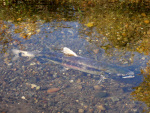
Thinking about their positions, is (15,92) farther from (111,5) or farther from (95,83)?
(111,5)

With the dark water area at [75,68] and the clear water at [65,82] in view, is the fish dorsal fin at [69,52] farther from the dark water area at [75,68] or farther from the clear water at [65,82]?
the clear water at [65,82]

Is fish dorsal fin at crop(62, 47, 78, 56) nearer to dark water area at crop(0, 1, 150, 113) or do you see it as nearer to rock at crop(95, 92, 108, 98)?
dark water area at crop(0, 1, 150, 113)


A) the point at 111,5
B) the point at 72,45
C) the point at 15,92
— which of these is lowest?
the point at 15,92

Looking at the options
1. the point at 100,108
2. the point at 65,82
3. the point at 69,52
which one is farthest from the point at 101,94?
the point at 69,52

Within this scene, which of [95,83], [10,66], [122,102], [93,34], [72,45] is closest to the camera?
[122,102]

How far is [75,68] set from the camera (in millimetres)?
4289

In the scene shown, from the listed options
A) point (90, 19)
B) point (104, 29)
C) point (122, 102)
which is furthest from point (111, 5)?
point (122, 102)

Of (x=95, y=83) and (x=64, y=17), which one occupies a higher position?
(x=64, y=17)

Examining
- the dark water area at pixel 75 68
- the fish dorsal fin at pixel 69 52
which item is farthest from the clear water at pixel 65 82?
the fish dorsal fin at pixel 69 52

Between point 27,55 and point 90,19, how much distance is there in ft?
9.20

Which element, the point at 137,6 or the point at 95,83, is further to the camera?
the point at 137,6

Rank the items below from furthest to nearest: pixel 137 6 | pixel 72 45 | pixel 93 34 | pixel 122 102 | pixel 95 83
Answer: pixel 137 6 < pixel 93 34 < pixel 72 45 < pixel 95 83 < pixel 122 102

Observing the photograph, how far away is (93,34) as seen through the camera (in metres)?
5.46

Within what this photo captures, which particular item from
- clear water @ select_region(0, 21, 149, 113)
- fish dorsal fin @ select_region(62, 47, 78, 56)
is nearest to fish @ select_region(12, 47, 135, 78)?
fish dorsal fin @ select_region(62, 47, 78, 56)
